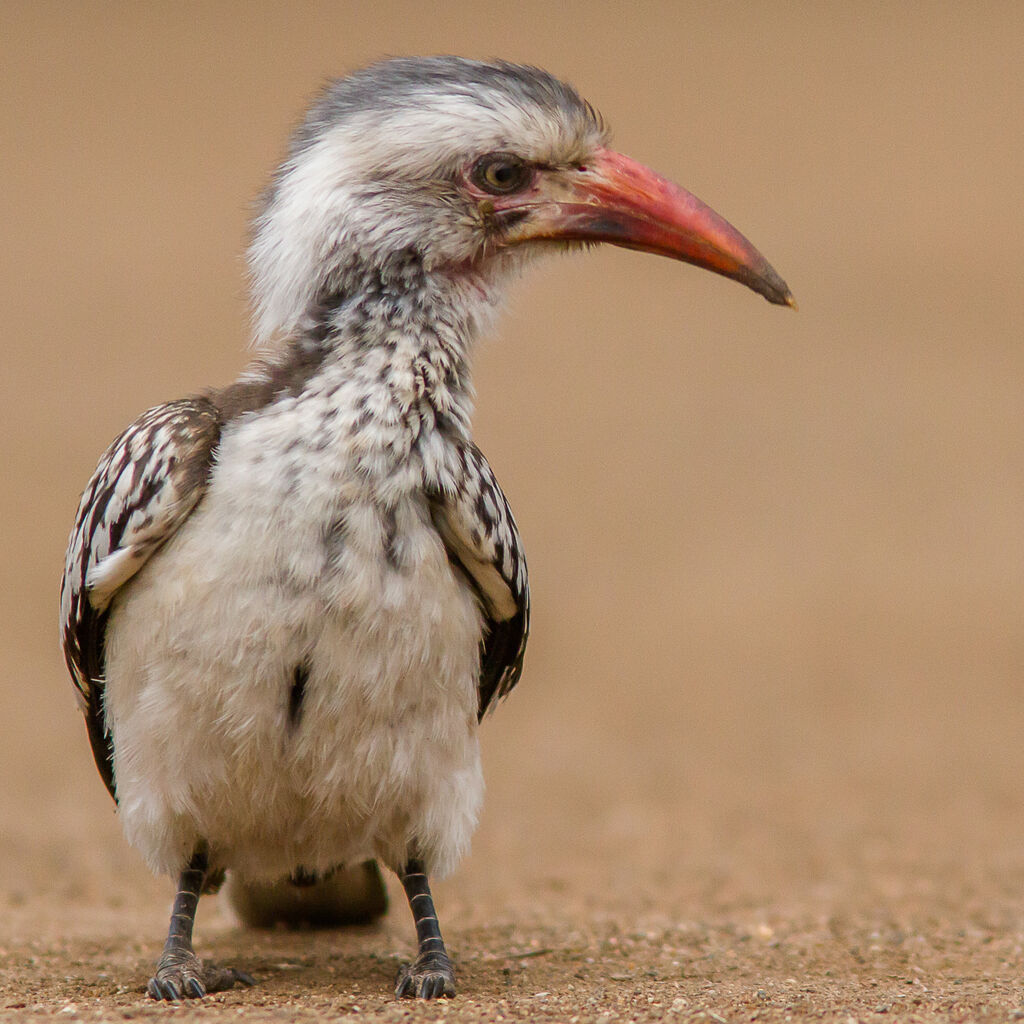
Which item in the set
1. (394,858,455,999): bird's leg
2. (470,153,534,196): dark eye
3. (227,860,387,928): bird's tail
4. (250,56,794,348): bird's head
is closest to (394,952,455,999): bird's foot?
(394,858,455,999): bird's leg

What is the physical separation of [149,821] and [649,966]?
1.93m

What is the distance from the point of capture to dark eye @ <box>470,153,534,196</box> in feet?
17.1

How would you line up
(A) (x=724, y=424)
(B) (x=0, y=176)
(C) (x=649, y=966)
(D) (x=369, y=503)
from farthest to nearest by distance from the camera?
(B) (x=0, y=176), (A) (x=724, y=424), (C) (x=649, y=966), (D) (x=369, y=503)

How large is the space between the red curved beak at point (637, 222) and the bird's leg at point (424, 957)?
2.17 meters

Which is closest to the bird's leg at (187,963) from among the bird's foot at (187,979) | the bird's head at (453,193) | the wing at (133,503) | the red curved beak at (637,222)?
the bird's foot at (187,979)

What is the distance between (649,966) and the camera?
584 cm

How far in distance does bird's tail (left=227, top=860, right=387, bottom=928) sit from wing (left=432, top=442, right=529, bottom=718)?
113 centimetres

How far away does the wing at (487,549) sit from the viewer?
4926 millimetres

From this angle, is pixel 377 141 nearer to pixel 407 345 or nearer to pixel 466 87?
pixel 466 87

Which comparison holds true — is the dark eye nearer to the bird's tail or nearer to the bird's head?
the bird's head

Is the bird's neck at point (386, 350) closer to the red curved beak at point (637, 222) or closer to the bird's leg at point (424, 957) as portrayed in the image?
the red curved beak at point (637, 222)

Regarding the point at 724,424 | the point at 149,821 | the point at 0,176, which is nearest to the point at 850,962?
the point at 149,821

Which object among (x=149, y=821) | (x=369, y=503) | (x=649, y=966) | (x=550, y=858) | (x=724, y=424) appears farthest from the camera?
(x=724, y=424)

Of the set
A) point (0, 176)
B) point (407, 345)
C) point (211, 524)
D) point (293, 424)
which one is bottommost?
point (211, 524)
